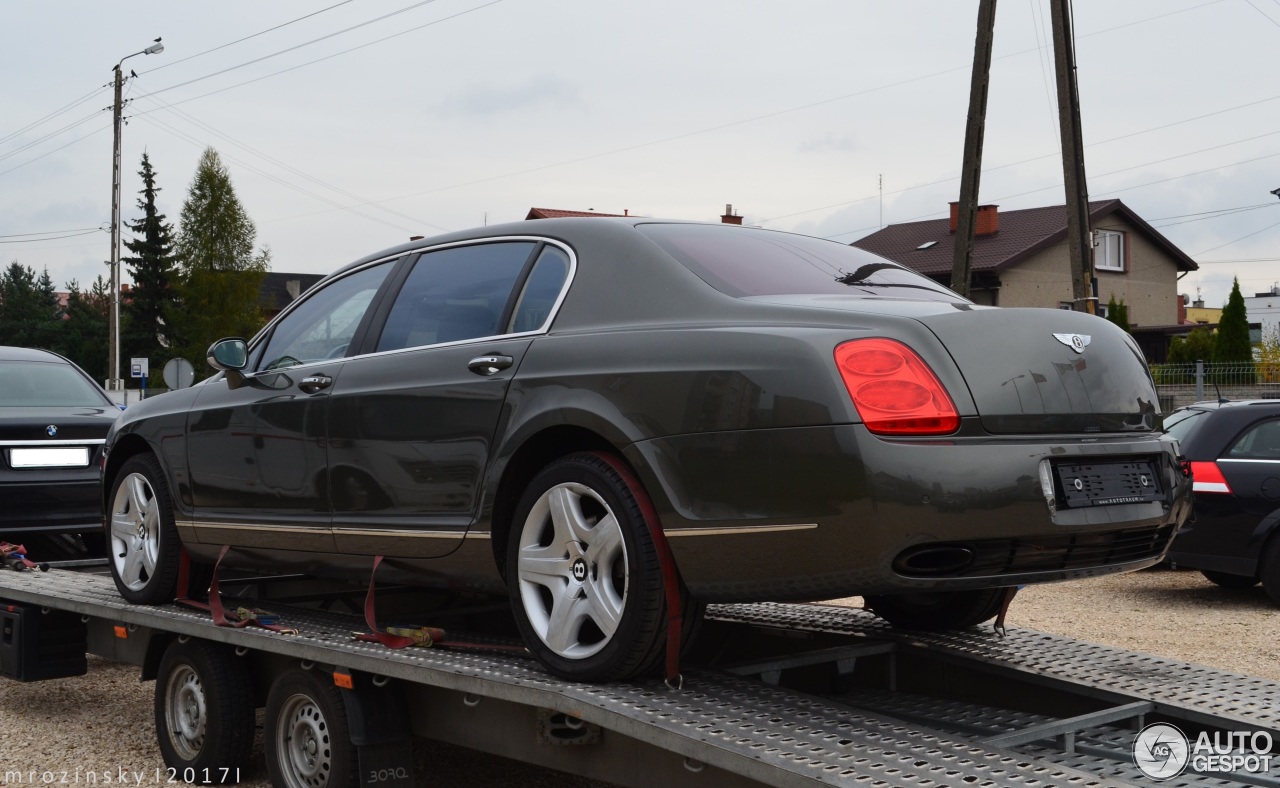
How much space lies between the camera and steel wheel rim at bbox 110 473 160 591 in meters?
5.79

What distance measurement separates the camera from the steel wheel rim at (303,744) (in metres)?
4.37

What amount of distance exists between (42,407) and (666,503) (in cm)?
614

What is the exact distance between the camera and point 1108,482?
3557 mm

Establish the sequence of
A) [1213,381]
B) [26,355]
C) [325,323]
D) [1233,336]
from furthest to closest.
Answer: [1233,336] → [1213,381] → [26,355] → [325,323]

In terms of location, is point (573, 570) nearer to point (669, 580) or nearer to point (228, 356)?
point (669, 580)

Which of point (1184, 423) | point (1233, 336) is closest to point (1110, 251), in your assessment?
point (1233, 336)

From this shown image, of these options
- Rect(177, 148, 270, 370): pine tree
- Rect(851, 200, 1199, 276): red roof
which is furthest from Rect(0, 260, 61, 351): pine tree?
Rect(851, 200, 1199, 276): red roof

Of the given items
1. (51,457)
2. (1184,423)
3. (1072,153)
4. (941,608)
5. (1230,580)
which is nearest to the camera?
(941,608)

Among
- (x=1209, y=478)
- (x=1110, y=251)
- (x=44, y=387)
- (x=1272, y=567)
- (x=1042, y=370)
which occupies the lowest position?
(x=1272, y=567)

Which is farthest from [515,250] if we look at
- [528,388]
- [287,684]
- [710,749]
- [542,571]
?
[710,749]

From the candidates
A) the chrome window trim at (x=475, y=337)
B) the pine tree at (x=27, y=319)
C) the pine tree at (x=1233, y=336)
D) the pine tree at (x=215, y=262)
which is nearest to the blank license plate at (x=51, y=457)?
the chrome window trim at (x=475, y=337)

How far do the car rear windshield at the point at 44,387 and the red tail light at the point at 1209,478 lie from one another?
7.55 meters

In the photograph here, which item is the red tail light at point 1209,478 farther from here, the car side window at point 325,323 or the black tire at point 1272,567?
the car side window at point 325,323

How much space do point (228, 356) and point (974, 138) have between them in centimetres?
1186
